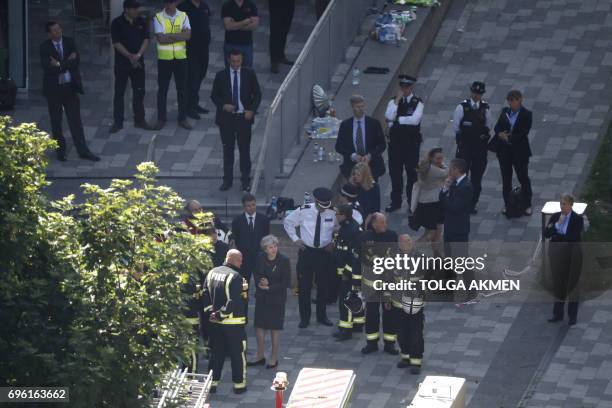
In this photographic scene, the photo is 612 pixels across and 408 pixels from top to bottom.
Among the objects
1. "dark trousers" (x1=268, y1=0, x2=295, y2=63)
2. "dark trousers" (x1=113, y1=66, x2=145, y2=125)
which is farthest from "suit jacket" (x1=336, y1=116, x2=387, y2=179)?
"dark trousers" (x1=268, y1=0, x2=295, y2=63)

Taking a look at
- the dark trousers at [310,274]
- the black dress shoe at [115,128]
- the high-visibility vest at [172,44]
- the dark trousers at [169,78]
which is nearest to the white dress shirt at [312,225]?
the dark trousers at [310,274]

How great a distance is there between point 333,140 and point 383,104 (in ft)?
5.64

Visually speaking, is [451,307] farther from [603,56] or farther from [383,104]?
[603,56]

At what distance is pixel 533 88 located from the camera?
31172mm

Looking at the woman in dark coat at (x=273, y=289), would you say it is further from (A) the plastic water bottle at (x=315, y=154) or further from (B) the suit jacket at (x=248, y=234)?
(A) the plastic water bottle at (x=315, y=154)

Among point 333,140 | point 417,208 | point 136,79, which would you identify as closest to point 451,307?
point 417,208

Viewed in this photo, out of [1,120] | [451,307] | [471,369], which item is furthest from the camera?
[451,307]

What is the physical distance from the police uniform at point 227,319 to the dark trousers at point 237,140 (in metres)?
4.23

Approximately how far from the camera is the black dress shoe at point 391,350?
24.4 m

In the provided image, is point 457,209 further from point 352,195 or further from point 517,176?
point 517,176

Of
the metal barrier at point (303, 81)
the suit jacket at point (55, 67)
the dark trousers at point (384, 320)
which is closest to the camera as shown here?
the dark trousers at point (384, 320)

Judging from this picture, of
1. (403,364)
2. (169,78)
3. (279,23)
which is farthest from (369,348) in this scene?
(279,23)

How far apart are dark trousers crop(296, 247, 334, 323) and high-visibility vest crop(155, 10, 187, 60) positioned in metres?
5.14

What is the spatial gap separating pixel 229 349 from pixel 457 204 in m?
3.83
